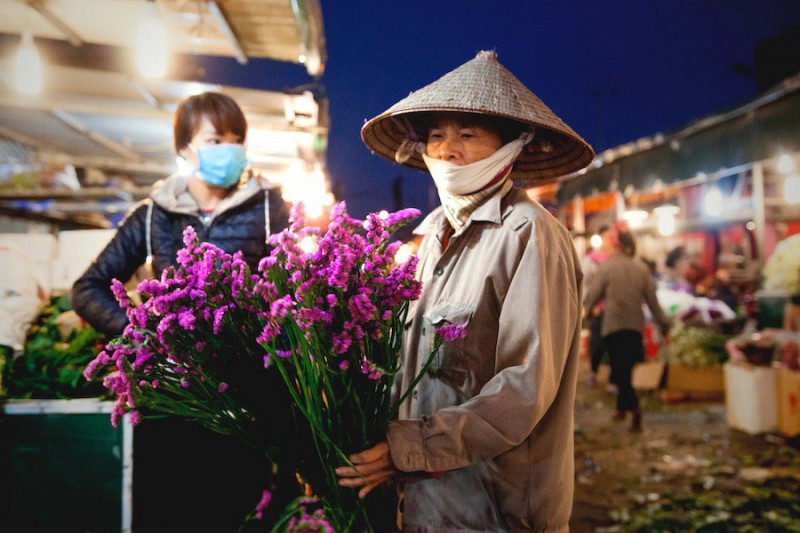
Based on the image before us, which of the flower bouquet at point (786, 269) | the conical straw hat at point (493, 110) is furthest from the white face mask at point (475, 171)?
the flower bouquet at point (786, 269)

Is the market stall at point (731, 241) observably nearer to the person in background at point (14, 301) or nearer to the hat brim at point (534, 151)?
the hat brim at point (534, 151)

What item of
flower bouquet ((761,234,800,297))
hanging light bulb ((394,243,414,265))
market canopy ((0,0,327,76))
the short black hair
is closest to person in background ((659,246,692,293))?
the short black hair

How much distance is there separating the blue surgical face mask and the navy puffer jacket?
94 mm

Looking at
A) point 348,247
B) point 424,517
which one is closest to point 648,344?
point 424,517

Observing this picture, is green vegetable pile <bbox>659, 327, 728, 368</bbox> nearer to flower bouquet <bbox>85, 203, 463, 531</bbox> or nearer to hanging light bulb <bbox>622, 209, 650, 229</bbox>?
hanging light bulb <bbox>622, 209, 650, 229</bbox>

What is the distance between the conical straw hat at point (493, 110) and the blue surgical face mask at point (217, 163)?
644mm

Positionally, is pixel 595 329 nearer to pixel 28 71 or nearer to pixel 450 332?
pixel 450 332

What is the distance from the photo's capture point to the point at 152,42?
453cm

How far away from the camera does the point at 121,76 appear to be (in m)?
5.40

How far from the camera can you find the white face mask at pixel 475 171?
66.2 inches

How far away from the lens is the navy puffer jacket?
229 cm

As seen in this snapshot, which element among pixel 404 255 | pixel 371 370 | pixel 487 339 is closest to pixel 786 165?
pixel 487 339

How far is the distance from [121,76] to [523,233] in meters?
5.43

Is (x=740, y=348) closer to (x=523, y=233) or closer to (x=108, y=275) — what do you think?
(x=523, y=233)
